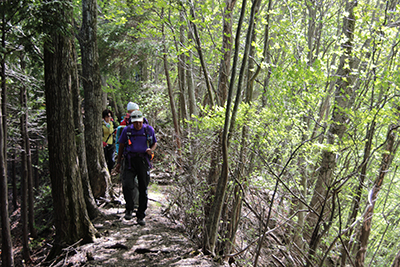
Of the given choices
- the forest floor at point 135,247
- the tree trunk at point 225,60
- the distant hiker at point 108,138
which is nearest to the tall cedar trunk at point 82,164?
the forest floor at point 135,247

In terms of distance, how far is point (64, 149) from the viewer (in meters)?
4.44

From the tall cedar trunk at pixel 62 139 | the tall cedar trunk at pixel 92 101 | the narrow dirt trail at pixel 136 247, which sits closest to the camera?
the narrow dirt trail at pixel 136 247

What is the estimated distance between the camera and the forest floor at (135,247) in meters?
4.24

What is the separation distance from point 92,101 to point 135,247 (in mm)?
3597

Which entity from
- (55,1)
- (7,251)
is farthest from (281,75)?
(7,251)

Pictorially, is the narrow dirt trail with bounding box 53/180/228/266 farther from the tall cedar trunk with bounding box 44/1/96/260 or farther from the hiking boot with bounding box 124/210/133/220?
the tall cedar trunk with bounding box 44/1/96/260

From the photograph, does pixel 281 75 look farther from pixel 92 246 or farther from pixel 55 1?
pixel 92 246

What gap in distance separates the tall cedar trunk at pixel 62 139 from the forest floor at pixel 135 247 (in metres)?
0.38

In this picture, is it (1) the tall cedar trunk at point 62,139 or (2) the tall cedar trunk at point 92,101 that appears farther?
(2) the tall cedar trunk at point 92,101

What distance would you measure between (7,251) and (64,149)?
4.04m

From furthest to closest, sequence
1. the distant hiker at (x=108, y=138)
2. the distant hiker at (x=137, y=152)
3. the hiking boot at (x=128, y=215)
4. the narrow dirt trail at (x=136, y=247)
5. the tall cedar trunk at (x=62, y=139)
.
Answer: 1. the distant hiker at (x=108, y=138)
2. the hiking boot at (x=128, y=215)
3. the distant hiker at (x=137, y=152)
4. the tall cedar trunk at (x=62, y=139)
5. the narrow dirt trail at (x=136, y=247)

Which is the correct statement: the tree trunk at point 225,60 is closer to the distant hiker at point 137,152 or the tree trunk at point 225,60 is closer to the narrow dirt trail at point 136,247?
the distant hiker at point 137,152

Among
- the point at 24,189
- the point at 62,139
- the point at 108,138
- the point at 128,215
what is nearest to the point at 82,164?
the point at 128,215

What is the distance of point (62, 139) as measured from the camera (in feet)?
14.5
